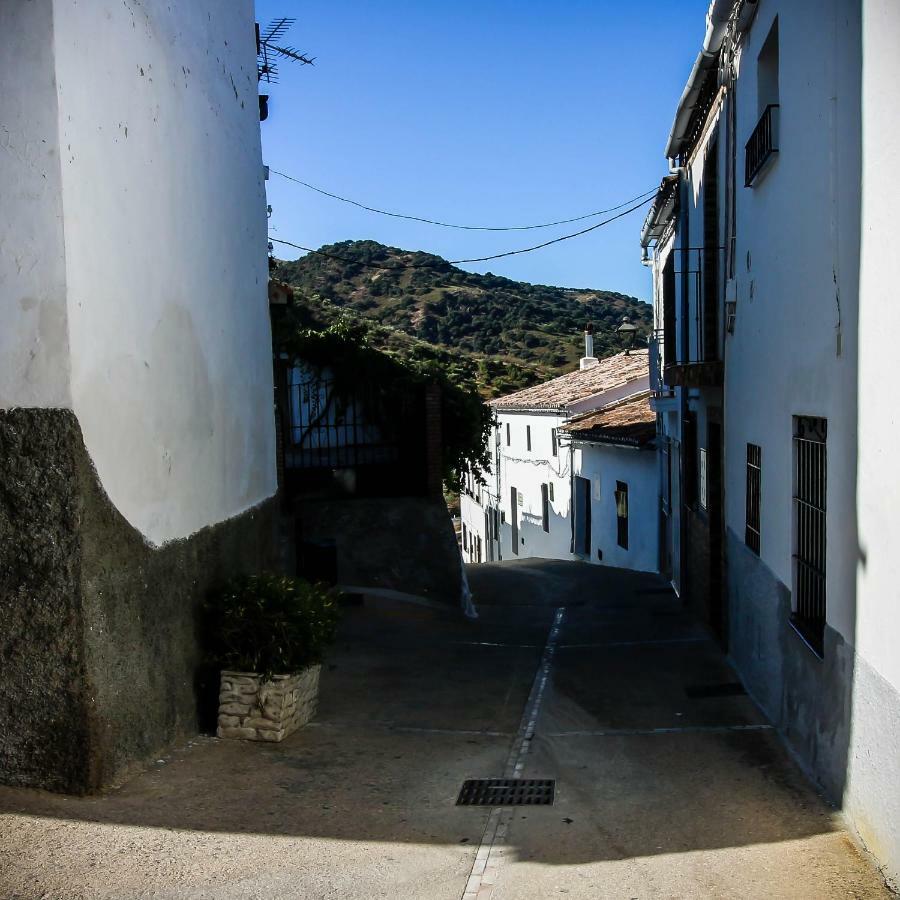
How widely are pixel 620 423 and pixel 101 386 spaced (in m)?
17.6

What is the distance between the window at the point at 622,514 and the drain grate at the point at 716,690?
1179 centimetres

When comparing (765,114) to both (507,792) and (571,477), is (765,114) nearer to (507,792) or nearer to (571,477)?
(507,792)

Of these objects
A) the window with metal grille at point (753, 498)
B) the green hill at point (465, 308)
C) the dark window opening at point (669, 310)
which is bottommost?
the window with metal grille at point (753, 498)

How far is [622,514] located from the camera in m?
21.8

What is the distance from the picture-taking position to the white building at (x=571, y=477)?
826 inches

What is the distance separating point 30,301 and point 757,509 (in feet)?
20.7

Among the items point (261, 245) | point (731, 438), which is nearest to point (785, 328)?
point (731, 438)

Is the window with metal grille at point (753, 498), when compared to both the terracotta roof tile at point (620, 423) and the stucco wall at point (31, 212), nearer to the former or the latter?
the stucco wall at point (31, 212)

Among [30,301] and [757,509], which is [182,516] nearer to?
[30,301]

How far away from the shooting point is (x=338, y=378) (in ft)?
50.5

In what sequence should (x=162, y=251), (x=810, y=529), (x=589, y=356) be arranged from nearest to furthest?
(x=810, y=529)
(x=162, y=251)
(x=589, y=356)

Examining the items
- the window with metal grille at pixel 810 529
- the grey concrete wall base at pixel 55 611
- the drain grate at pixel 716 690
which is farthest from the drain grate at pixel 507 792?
the drain grate at pixel 716 690

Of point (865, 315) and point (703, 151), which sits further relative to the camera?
point (703, 151)

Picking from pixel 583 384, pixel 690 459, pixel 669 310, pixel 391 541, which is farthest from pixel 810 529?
pixel 583 384
